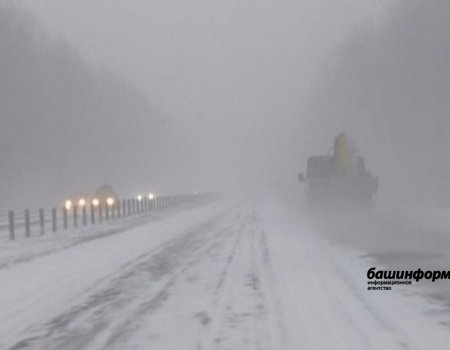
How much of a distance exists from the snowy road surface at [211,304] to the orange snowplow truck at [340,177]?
46.7 ft

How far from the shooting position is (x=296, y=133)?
124750mm

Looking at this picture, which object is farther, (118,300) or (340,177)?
(340,177)

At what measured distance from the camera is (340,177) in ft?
97.9

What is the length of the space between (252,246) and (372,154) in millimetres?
50756

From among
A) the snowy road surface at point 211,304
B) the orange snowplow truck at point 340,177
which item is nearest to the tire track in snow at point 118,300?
the snowy road surface at point 211,304

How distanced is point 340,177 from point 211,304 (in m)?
21.9

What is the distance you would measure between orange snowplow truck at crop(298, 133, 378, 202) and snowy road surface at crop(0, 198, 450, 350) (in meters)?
14.2

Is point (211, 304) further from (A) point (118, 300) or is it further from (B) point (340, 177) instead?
(B) point (340, 177)

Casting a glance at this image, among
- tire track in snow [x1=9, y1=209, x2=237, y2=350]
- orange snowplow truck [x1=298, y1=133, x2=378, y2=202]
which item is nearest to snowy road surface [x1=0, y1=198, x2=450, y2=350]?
tire track in snow [x1=9, y1=209, x2=237, y2=350]

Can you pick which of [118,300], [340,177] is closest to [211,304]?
[118,300]

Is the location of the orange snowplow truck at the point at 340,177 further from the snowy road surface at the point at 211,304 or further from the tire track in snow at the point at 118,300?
the tire track in snow at the point at 118,300

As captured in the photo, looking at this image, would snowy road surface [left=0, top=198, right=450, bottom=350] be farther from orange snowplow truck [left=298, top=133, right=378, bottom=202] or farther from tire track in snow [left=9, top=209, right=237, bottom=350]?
orange snowplow truck [left=298, top=133, right=378, bottom=202]

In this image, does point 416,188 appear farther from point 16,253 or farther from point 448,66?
point 16,253

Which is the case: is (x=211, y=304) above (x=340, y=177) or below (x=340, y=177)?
below
